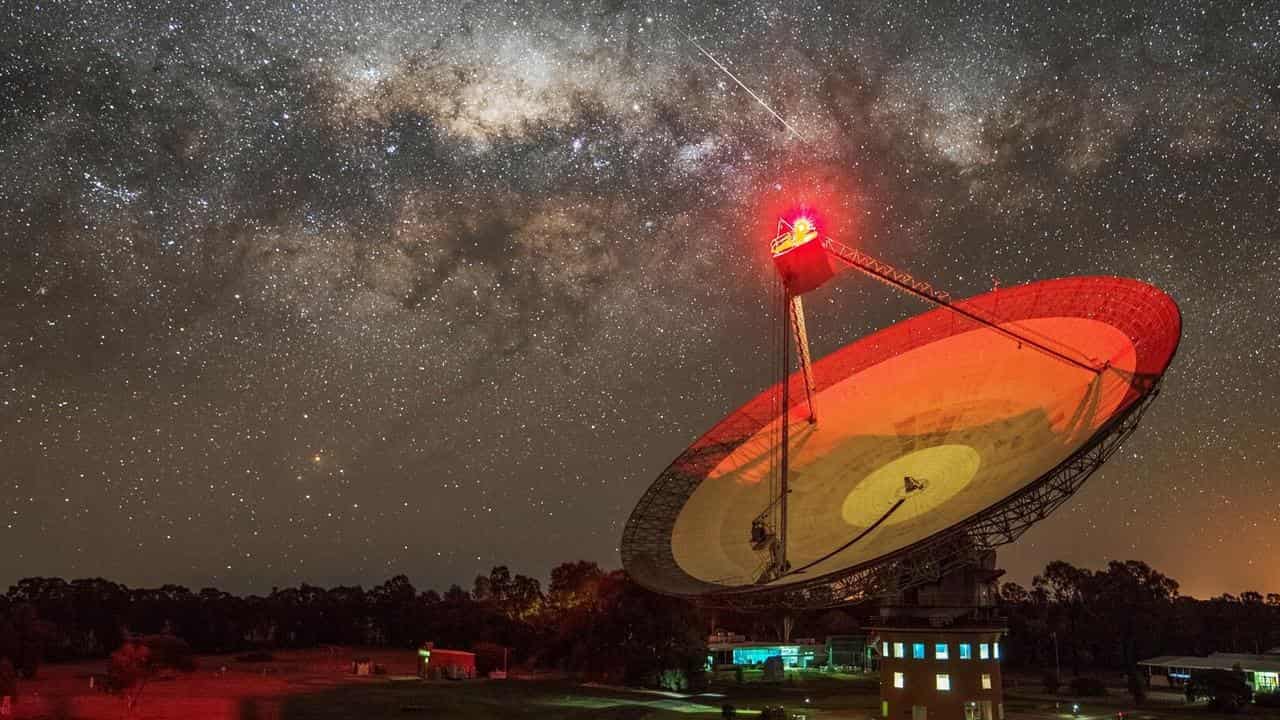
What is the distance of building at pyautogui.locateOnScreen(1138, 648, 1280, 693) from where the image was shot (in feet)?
226

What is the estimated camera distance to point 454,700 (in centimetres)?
5244

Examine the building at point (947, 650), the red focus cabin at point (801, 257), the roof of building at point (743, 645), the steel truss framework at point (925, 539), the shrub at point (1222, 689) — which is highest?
the red focus cabin at point (801, 257)

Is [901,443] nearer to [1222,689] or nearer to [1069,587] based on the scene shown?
[1222,689]

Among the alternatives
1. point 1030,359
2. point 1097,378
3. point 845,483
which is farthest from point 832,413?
point 1097,378

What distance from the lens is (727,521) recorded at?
38.5 meters

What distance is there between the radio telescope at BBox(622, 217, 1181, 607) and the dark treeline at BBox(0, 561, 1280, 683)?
31.0m

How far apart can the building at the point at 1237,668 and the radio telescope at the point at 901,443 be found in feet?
138

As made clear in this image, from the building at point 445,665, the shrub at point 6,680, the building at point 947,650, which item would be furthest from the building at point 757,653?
the shrub at point 6,680

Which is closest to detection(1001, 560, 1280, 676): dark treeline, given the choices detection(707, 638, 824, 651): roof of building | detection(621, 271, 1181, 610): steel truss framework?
detection(707, 638, 824, 651): roof of building

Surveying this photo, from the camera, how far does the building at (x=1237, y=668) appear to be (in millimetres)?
68812

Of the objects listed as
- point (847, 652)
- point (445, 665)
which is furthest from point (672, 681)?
point (847, 652)

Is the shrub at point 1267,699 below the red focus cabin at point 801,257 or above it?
below

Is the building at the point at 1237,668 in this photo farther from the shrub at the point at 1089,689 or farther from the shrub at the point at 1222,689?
the shrub at the point at 1089,689

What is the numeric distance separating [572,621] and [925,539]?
47.8m
